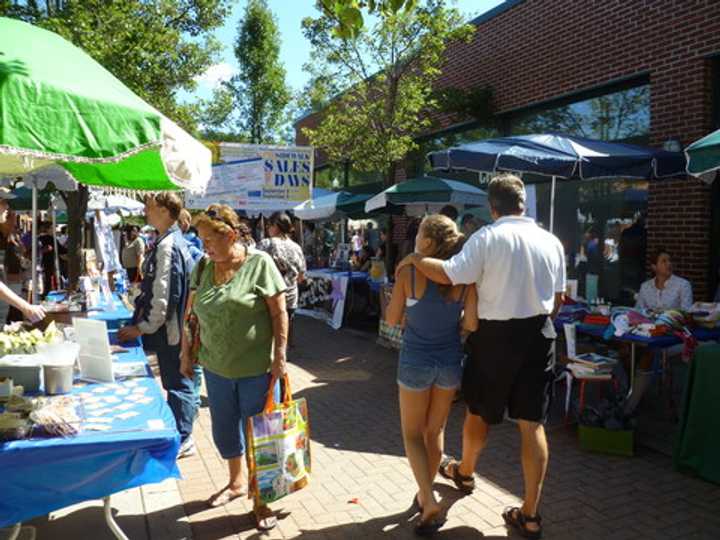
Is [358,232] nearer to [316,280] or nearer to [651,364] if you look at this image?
[316,280]

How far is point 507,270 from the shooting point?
3.27 meters

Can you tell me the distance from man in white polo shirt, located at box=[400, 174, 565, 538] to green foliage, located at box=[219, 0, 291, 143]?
2201cm

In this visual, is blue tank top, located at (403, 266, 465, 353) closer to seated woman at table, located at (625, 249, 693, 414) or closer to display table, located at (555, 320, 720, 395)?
display table, located at (555, 320, 720, 395)

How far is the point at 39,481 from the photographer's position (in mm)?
2412

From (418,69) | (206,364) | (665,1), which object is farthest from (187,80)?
(206,364)

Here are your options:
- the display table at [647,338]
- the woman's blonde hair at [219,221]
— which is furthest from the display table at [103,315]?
the display table at [647,338]

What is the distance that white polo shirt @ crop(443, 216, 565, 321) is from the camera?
3.27 meters

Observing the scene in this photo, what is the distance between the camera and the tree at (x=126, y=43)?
8156mm

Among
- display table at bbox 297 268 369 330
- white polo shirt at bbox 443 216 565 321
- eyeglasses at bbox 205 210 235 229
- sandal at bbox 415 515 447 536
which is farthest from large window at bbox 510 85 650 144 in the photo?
eyeglasses at bbox 205 210 235 229

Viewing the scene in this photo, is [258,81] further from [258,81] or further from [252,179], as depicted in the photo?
[252,179]

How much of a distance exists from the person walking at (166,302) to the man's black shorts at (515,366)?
2.03 meters

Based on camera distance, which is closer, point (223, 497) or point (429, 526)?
point (429, 526)

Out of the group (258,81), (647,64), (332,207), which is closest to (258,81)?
(258,81)

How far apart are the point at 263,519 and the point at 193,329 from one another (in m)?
1.20
